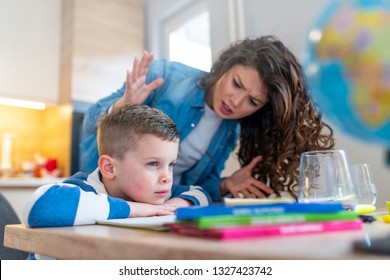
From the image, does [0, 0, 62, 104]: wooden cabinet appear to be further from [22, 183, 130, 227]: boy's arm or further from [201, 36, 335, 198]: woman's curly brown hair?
[22, 183, 130, 227]: boy's arm

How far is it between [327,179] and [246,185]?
2.07 ft

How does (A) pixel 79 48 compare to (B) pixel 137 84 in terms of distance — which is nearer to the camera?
(B) pixel 137 84

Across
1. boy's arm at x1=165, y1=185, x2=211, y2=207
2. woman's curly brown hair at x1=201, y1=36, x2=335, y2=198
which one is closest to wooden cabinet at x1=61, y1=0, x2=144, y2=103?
woman's curly brown hair at x1=201, y1=36, x2=335, y2=198

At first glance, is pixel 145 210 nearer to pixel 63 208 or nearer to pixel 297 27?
pixel 63 208

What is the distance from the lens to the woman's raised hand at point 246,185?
4.08ft

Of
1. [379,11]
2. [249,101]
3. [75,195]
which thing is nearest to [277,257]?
[379,11]

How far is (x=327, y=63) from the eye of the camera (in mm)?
384


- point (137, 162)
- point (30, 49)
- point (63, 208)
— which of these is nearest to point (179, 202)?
point (137, 162)

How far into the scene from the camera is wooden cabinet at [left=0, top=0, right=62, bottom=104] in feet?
7.86

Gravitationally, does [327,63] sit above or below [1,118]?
below

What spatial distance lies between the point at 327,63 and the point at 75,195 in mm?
428

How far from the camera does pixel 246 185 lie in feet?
4.14

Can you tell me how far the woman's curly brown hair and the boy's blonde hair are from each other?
47 cm

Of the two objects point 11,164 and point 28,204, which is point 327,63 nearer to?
point 28,204
